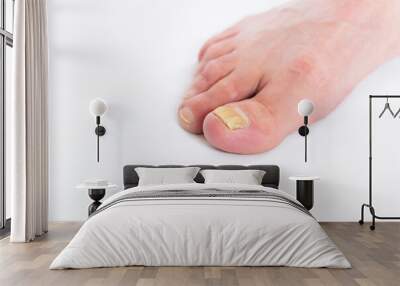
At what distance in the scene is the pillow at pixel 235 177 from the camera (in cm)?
652

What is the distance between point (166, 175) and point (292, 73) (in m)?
2.03

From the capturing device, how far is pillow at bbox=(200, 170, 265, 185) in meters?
6.52

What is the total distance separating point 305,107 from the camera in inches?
271

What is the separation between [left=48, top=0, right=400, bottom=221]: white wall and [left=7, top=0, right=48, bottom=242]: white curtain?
2.83ft

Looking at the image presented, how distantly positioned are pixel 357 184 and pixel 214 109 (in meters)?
2.00

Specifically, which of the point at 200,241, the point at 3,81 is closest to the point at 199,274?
the point at 200,241

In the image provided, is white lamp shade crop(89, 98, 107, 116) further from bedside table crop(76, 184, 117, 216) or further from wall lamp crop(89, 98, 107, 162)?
bedside table crop(76, 184, 117, 216)

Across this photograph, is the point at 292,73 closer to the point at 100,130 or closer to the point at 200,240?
the point at 100,130

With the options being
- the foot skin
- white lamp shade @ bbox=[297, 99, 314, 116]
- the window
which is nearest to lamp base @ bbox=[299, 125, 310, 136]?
the foot skin

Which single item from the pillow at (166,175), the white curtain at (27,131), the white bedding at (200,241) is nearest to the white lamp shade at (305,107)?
the pillow at (166,175)

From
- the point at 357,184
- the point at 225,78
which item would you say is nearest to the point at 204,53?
the point at 225,78

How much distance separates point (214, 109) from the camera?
7.19 metres

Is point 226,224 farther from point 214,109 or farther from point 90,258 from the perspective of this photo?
point 214,109

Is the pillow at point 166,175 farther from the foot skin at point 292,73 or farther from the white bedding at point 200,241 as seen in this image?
the white bedding at point 200,241
